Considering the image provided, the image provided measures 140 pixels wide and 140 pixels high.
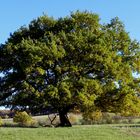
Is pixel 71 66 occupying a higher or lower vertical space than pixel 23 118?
higher

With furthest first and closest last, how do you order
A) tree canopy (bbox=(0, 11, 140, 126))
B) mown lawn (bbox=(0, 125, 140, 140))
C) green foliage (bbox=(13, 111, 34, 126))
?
green foliage (bbox=(13, 111, 34, 126)), tree canopy (bbox=(0, 11, 140, 126)), mown lawn (bbox=(0, 125, 140, 140))

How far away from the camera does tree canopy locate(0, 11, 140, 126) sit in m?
41.6

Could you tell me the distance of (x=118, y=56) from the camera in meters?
43.8

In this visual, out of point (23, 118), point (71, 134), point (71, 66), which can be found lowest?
point (71, 134)

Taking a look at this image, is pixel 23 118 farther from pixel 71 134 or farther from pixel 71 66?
pixel 71 134

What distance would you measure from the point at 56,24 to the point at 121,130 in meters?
16.8

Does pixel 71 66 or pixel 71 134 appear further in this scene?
pixel 71 66

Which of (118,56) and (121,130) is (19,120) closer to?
(118,56)

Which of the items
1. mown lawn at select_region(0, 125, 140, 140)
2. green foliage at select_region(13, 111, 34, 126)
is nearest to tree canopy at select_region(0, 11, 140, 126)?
green foliage at select_region(13, 111, 34, 126)

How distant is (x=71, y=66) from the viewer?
42.4 m

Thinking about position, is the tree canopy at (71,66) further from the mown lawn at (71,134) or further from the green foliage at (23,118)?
the mown lawn at (71,134)

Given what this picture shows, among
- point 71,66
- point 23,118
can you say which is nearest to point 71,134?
point 71,66

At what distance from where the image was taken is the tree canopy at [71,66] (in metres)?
41.6

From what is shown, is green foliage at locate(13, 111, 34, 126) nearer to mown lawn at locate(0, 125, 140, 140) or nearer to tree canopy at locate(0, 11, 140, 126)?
tree canopy at locate(0, 11, 140, 126)
